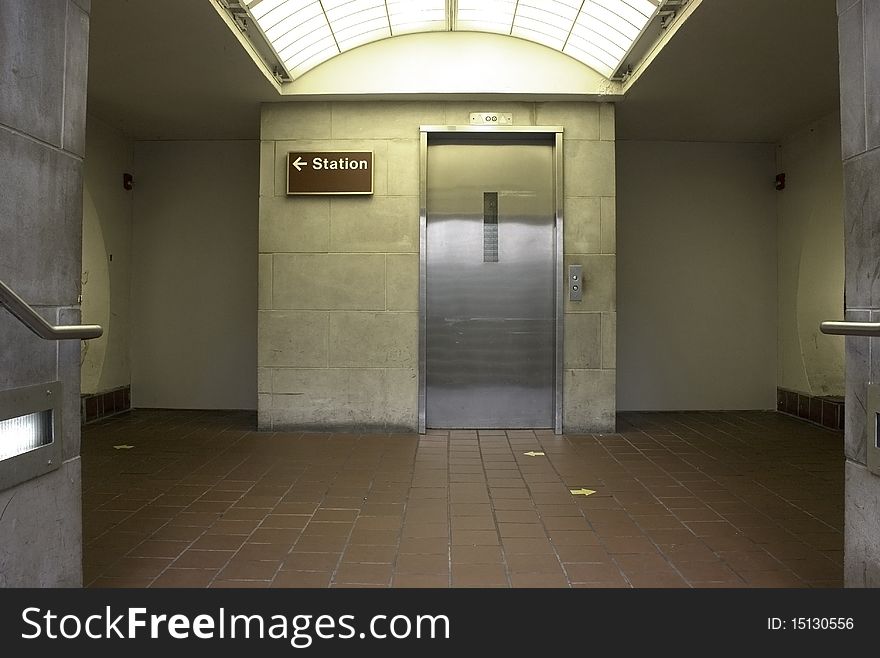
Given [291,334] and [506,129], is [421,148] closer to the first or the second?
[506,129]

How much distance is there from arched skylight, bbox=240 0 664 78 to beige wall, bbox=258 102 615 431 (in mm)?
641

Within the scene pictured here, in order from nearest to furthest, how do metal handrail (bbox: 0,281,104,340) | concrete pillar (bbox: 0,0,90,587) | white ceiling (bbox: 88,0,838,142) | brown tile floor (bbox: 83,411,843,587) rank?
metal handrail (bbox: 0,281,104,340) → concrete pillar (bbox: 0,0,90,587) → brown tile floor (bbox: 83,411,843,587) → white ceiling (bbox: 88,0,838,142)

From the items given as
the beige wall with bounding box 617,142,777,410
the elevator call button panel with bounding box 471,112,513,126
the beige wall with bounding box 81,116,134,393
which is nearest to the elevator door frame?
the elevator call button panel with bounding box 471,112,513,126

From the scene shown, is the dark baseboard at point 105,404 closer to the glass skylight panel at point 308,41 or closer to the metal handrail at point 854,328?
the glass skylight panel at point 308,41

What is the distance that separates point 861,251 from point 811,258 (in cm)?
616

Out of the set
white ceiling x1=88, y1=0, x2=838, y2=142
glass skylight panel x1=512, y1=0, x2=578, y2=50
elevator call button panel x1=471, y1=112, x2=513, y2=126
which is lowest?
elevator call button panel x1=471, y1=112, x2=513, y2=126

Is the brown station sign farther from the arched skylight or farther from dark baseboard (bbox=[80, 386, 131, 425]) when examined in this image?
dark baseboard (bbox=[80, 386, 131, 425])

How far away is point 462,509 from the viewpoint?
4656 millimetres

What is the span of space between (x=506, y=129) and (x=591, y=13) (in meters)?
1.48

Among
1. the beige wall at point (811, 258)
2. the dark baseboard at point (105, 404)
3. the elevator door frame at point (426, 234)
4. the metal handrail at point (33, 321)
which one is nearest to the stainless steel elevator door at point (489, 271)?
the elevator door frame at point (426, 234)

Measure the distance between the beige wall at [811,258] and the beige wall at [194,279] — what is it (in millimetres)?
6893

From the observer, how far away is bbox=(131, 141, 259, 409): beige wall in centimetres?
904

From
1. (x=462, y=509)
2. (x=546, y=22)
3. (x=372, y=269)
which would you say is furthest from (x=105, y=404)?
(x=546, y=22)
